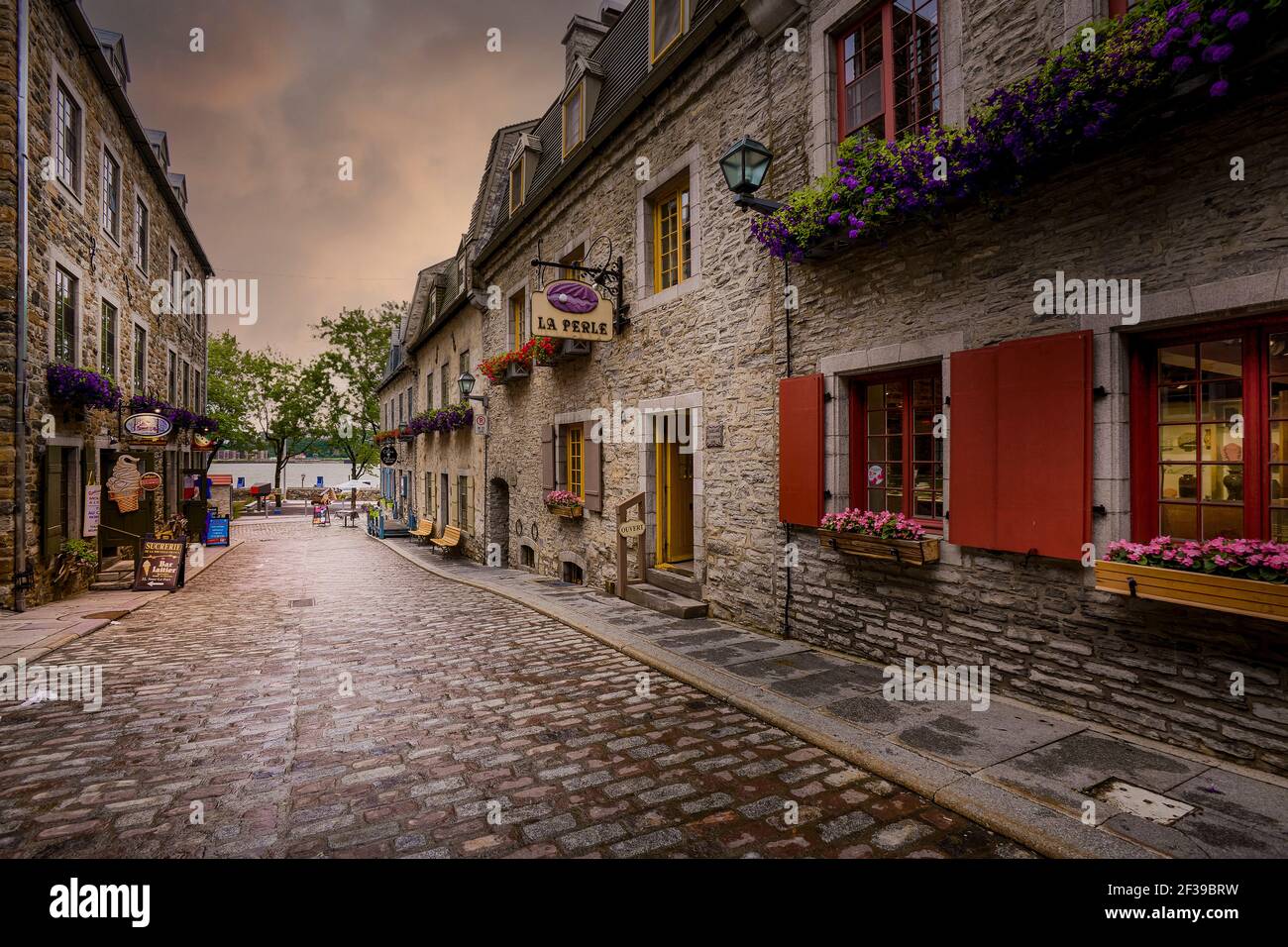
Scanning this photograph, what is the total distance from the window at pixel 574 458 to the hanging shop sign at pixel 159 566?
7.39 meters

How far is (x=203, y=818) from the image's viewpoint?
3594mm

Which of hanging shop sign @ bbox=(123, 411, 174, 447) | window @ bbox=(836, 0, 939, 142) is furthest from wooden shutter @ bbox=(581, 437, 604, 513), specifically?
hanging shop sign @ bbox=(123, 411, 174, 447)

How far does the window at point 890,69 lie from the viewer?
5.85 m

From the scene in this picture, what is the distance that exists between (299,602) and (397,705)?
21.4 feet

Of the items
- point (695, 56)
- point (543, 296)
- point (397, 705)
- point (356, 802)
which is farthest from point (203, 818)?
point (695, 56)

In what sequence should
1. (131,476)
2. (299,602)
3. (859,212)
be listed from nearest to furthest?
(859,212) → (299,602) → (131,476)

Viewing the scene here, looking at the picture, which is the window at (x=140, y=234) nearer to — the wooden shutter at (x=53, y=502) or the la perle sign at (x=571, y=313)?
the wooden shutter at (x=53, y=502)

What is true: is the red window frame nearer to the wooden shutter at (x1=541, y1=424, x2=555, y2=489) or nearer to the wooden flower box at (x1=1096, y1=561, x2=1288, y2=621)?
the wooden flower box at (x1=1096, y1=561, x2=1288, y2=621)

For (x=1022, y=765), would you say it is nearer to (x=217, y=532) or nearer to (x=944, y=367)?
(x=944, y=367)

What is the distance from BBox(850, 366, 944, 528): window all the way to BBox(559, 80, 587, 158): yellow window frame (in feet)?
26.2

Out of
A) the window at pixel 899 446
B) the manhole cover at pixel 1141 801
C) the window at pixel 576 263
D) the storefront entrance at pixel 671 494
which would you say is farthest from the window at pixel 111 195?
the manhole cover at pixel 1141 801

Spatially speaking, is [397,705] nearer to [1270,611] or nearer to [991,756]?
[991,756]

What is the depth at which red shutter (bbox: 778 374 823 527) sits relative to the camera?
6770 millimetres

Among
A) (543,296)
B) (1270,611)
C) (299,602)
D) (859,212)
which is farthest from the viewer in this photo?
(299,602)
